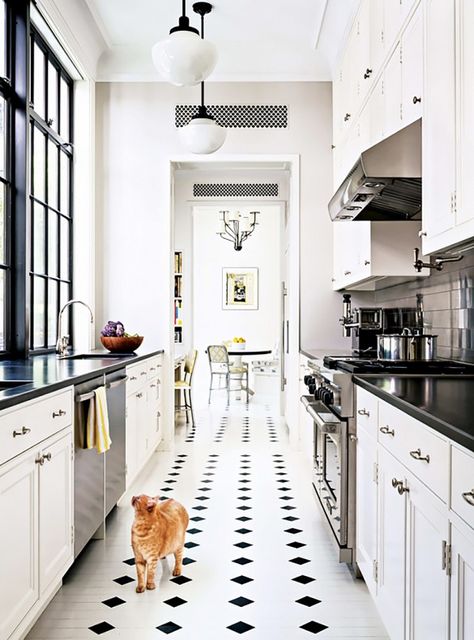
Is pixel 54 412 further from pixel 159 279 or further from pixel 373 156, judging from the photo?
pixel 159 279

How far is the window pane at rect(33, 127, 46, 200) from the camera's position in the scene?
4.17 meters

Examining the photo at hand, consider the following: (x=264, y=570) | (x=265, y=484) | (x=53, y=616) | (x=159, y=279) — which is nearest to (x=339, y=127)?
(x=159, y=279)

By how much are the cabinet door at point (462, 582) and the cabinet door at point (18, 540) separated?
1188 mm

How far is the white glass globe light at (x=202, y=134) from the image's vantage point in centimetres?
402

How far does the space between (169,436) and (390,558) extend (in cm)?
A: 361

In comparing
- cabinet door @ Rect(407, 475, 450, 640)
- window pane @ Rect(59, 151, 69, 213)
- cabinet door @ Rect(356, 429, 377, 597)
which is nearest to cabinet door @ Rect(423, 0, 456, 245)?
cabinet door @ Rect(356, 429, 377, 597)

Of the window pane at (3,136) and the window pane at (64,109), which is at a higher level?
the window pane at (64,109)

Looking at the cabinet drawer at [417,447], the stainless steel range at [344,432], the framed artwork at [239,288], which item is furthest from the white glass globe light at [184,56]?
the framed artwork at [239,288]

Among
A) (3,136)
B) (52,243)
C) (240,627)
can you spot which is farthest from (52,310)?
(240,627)

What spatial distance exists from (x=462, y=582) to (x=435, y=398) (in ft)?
2.16

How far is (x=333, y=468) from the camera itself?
9.67 feet

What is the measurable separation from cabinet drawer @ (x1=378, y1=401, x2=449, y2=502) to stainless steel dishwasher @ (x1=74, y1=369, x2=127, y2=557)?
1276 millimetres

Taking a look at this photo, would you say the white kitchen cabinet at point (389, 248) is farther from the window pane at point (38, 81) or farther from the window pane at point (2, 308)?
the window pane at point (38, 81)

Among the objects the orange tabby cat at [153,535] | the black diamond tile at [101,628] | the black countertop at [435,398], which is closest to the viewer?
the black countertop at [435,398]
